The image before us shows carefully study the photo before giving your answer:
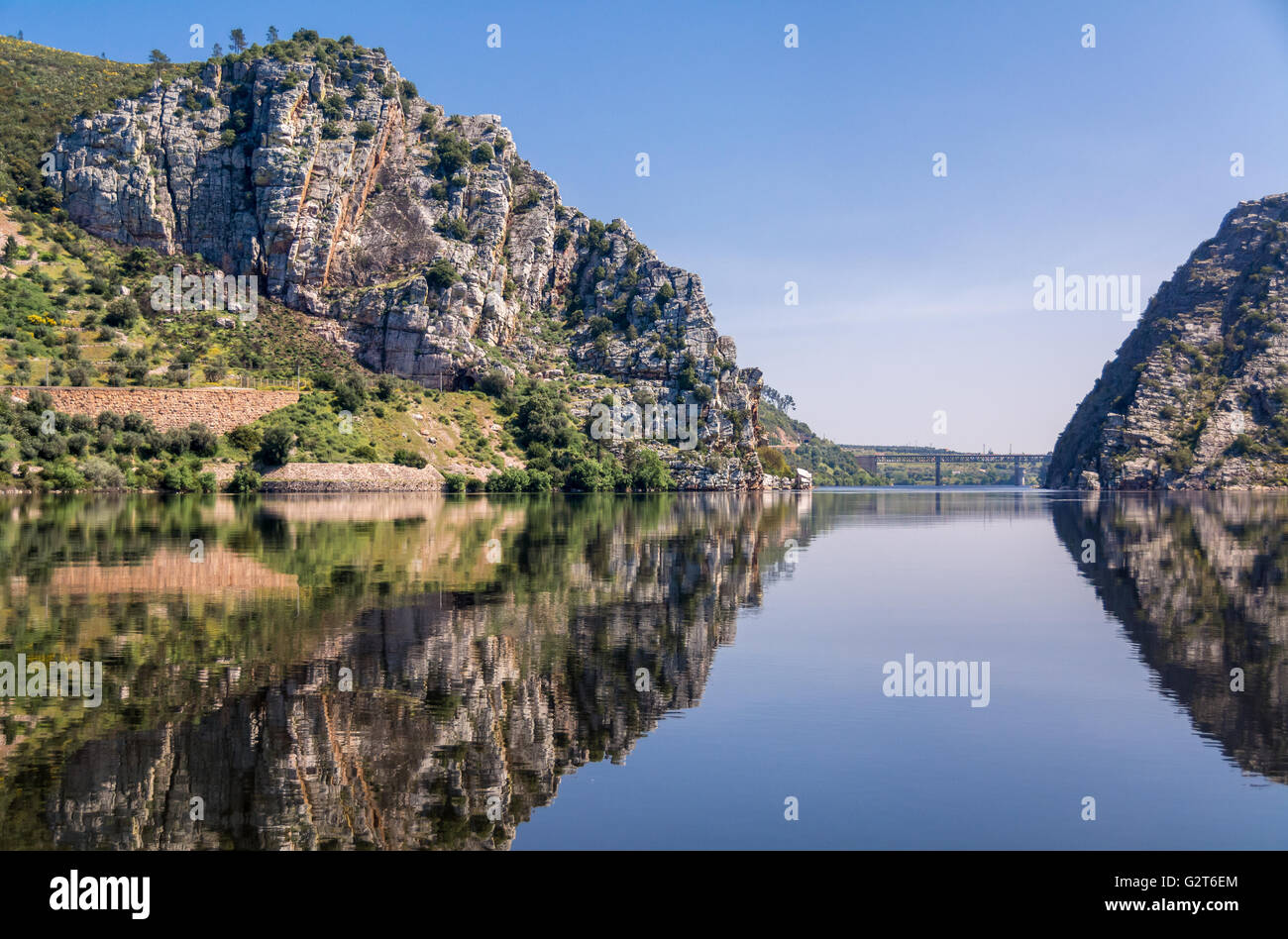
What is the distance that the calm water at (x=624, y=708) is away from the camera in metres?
11.2

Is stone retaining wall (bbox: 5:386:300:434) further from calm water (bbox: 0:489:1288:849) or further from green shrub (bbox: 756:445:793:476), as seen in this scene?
green shrub (bbox: 756:445:793:476)

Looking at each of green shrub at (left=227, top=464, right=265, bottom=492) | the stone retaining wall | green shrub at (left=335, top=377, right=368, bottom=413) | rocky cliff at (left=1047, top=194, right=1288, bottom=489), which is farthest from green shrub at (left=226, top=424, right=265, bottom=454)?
rocky cliff at (left=1047, top=194, right=1288, bottom=489)

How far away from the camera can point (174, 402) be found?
10075 cm

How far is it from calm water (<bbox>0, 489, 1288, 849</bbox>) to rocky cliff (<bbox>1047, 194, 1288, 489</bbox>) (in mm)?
161046

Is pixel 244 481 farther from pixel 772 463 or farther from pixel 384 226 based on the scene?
pixel 772 463

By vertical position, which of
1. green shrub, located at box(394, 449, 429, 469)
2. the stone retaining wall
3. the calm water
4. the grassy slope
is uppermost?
the grassy slope

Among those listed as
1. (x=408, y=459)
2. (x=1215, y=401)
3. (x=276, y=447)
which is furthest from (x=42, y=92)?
(x=1215, y=401)

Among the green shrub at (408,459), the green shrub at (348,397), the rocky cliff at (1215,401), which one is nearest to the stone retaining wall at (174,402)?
the green shrub at (348,397)

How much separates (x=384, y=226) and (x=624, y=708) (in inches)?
5988

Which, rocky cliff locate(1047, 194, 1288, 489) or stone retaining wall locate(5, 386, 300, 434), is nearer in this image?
stone retaining wall locate(5, 386, 300, 434)

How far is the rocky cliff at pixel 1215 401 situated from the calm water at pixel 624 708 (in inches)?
6340

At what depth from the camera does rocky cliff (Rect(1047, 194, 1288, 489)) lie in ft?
562

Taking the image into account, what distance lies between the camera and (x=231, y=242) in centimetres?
14688
